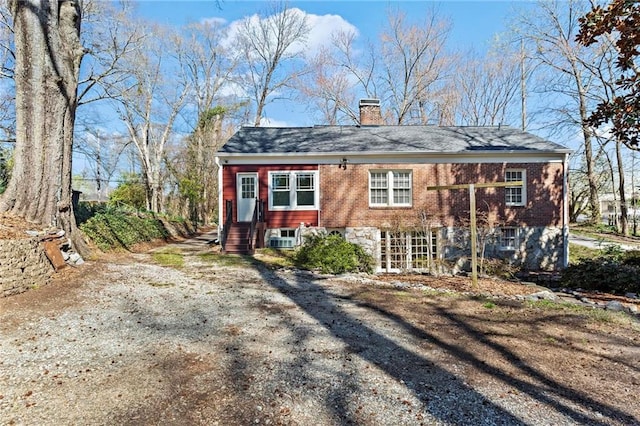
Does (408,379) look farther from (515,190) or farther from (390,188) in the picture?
(515,190)

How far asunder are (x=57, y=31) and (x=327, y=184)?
28.6 ft

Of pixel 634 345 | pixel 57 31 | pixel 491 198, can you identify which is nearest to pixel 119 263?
pixel 57 31

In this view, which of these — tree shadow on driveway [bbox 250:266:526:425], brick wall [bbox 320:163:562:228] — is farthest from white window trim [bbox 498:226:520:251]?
tree shadow on driveway [bbox 250:266:526:425]

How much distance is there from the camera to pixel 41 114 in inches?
304

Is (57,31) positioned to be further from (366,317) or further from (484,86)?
(484,86)

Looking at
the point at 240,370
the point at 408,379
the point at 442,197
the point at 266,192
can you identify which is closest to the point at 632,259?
the point at 442,197

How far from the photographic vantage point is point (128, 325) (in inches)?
198

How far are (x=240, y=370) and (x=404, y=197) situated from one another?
1070 cm

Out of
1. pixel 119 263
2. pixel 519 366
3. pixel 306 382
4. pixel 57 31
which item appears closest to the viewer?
pixel 306 382

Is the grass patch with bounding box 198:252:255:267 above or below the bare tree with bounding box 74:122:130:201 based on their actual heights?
below

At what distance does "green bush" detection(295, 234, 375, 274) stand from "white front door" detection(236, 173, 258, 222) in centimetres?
324

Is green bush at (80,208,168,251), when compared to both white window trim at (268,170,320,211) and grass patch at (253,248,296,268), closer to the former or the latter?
grass patch at (253,248,296,268)

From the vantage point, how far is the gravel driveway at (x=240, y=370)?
9.89 ft

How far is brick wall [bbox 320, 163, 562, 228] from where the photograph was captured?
13.2 metres
